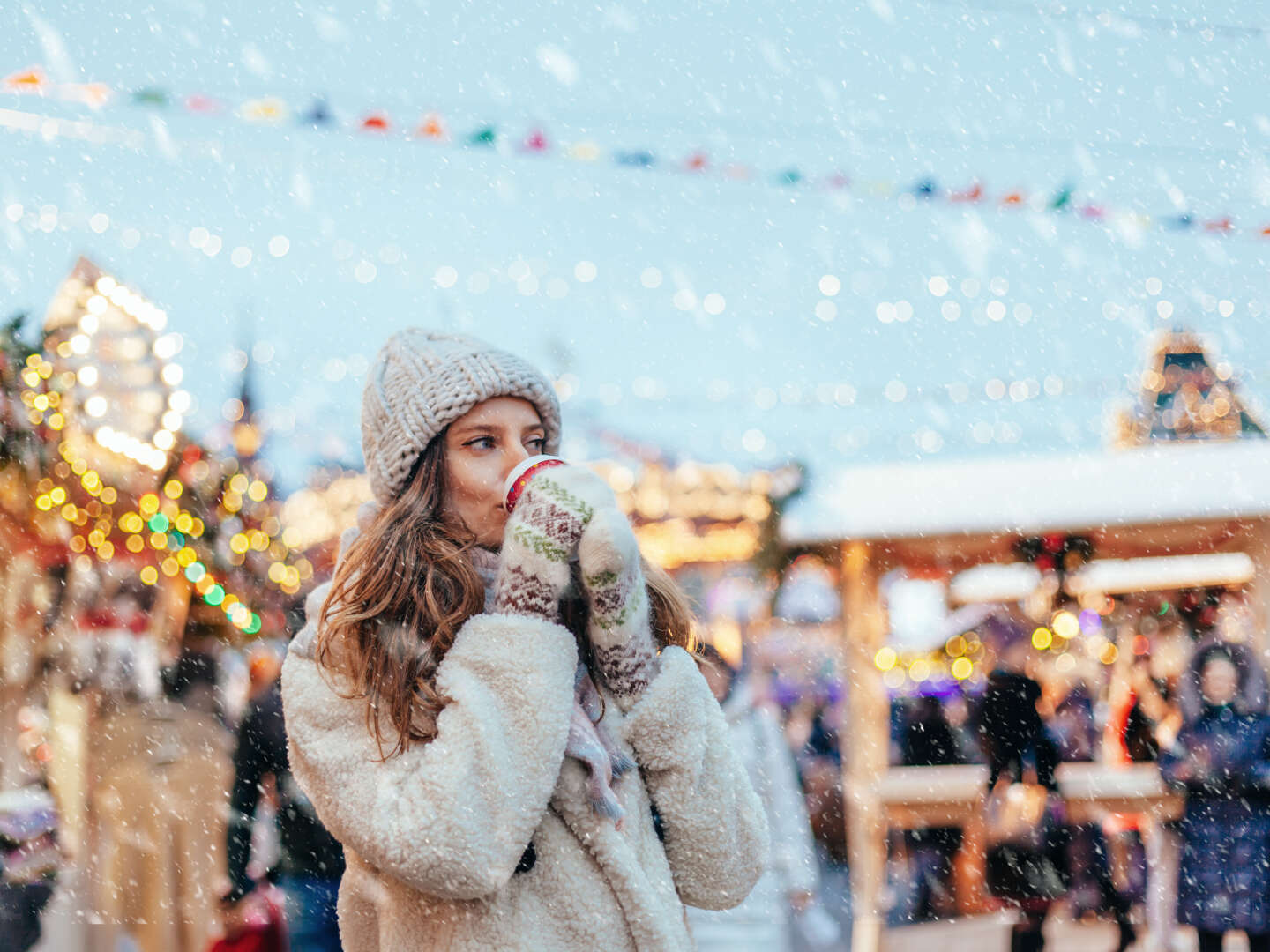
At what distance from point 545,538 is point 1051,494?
6745 mm

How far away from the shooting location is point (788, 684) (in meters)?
18.3

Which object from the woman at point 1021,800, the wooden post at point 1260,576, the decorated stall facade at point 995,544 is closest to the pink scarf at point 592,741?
the woman at point 1021,800

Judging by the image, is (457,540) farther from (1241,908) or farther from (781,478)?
(781,478)

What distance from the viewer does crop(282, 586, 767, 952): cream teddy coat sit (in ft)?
4.60

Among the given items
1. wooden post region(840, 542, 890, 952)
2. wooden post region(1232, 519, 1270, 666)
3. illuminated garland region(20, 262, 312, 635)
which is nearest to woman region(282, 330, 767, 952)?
illuminated garland region(20, 262, 312, 635)

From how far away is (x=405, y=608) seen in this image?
159 cm

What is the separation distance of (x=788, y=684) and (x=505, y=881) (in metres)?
17.3

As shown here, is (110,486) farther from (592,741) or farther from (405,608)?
(592,741)

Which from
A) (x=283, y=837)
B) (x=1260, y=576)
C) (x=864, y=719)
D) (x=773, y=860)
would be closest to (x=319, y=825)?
(x=283, y=837)

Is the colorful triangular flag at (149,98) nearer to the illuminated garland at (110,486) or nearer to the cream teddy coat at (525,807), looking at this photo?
the illuminated garland at (110,486)

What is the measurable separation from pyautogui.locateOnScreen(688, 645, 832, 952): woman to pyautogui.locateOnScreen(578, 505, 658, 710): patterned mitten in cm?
309

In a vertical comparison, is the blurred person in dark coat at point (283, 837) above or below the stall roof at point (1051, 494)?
below

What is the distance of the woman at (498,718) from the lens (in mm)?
1429

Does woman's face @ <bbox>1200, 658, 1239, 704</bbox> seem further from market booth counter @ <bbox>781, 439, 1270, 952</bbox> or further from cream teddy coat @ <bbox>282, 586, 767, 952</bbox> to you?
cream teddy coat @ <bbox>282, 586, 767, 952</bbox>
